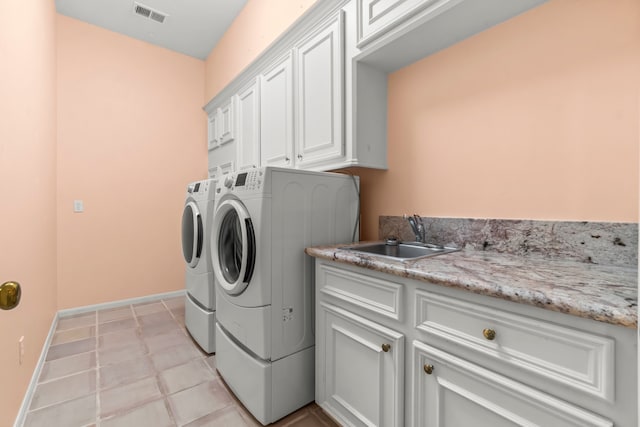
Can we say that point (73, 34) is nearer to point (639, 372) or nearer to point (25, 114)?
point (25, 114)

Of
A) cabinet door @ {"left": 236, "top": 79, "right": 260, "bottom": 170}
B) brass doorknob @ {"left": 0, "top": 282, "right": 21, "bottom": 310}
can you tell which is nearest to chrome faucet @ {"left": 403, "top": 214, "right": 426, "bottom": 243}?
cabinet door @ {"left": 236, "top": 79, "right": 260, "bottom": 170}

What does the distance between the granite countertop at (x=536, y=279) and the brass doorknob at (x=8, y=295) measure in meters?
1.00

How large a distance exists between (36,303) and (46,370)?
17.7 inches

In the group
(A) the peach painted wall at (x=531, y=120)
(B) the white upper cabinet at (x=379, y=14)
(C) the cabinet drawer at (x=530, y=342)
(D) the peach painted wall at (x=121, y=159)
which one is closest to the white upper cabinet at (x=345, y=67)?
(B) the white upper cabinet at (x=379, y=14)

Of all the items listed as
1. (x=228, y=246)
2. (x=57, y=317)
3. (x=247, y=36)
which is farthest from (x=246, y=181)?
(x=57, y=317)

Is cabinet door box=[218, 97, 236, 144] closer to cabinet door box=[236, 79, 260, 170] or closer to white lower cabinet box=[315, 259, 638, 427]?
cabinet door box=[236, 79, 260, 170]

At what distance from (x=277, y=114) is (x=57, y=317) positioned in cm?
286

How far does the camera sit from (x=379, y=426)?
1164mm

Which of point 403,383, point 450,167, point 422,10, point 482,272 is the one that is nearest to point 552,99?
point 450,167

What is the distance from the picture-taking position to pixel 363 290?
1.23m

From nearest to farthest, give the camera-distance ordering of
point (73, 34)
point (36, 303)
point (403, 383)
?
point (403, 383)
point (36, 303)
point (73, 34)

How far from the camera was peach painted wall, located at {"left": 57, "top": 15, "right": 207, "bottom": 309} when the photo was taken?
2.94 meters

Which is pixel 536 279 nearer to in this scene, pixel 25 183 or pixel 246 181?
pixel 246 181

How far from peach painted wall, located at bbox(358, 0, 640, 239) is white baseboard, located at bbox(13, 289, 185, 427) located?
7.51 ft
